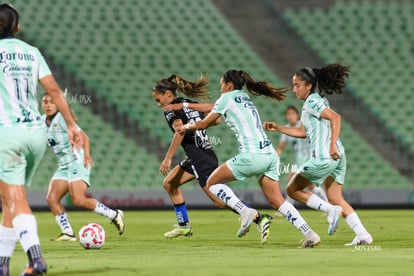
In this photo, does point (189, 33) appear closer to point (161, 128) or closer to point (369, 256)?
point (161, 128)

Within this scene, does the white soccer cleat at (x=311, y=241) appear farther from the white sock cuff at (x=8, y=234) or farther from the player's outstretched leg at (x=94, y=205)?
the white sock cuff at (x=8, y=234)

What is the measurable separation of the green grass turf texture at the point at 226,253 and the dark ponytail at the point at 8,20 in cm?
195

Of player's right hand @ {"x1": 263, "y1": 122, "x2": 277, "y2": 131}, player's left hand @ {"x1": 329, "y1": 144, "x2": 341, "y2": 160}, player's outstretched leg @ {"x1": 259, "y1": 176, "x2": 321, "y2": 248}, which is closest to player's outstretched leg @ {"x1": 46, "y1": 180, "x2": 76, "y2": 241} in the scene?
player's outstretched leg @ {"x1": 259, "y1": 176, "x2": 321, "y2": 248}

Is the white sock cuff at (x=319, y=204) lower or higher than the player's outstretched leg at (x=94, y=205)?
higher

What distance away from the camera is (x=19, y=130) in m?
6.96

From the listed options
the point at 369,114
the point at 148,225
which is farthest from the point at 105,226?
the point at 369,114

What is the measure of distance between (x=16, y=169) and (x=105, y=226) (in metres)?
9.12

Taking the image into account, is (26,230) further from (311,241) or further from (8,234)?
(311,241)

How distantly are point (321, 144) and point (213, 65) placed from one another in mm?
13864

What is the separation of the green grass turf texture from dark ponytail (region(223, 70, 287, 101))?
1824 millimetres

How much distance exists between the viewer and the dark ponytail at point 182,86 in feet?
41.5

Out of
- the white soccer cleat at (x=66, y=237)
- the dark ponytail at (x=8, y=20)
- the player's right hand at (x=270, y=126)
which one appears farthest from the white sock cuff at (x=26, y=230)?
the white soccer cleat at (x=66, y=237)

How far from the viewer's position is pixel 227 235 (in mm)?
13180

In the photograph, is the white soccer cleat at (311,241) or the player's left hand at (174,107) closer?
the white soccer cleat at (311,241)
